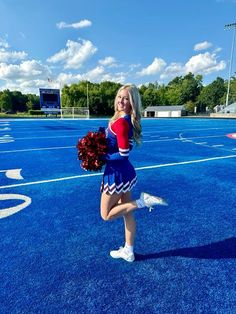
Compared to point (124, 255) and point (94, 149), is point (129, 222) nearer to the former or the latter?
point (124, 255)

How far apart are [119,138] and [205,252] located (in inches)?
71.6

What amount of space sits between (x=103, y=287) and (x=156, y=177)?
3995 millimetres

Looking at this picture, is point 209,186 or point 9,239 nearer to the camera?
point 9,239

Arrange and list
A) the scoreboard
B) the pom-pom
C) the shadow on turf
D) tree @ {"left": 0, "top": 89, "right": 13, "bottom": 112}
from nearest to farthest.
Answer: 1. the pom-pom
2. the shadow on turf
3. the scoreboard
4. tree @ {"left": 0, "top": 89, "right": 13, "bottom": 112}

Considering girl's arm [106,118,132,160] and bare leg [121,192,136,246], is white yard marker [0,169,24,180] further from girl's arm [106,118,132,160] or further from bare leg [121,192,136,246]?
girl's arm [106,118,132,160]

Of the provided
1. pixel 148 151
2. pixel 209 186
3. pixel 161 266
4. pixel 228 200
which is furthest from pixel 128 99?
pixel 148 151

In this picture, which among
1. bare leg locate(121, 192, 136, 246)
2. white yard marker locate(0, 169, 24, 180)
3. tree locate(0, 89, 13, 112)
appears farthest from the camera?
tree locate(0, 89, 13, 112)

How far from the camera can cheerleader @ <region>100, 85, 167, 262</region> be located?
238 cm

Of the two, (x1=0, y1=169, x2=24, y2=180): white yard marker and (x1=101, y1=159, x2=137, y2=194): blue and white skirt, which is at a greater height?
(x1=101, y1=159, x2=137, y2=194): blue and white skirt

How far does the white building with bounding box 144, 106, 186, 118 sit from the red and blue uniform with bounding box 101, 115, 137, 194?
7371cm

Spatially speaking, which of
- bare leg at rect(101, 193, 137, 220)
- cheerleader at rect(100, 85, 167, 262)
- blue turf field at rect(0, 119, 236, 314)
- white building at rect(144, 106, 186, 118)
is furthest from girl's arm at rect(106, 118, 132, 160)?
white building at rect(144, 106, 186, 118)

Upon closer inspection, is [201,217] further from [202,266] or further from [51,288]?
[51,288]

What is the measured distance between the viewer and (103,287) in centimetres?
239

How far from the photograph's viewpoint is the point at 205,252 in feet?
9.84
